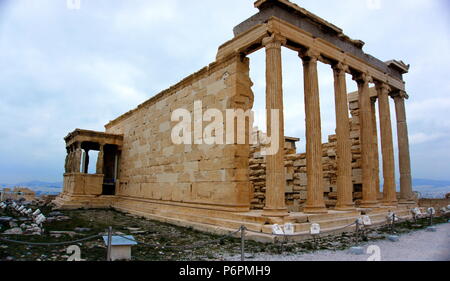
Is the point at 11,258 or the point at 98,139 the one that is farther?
the point at 98,139

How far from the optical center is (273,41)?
9273 millimetres

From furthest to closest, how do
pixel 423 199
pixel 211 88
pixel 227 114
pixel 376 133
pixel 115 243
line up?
pixel 423 199
pixel 376 133
pixel 211 88
pixel 227 114
pixel 115 243

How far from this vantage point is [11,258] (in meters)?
5.99

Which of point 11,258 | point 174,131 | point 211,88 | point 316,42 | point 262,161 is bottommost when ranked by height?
point 11,258

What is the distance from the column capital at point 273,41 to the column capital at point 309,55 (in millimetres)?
1359

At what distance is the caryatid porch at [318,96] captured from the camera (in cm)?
926

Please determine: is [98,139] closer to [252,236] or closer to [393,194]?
[252,236]

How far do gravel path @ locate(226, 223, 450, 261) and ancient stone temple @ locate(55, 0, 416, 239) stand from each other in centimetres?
171

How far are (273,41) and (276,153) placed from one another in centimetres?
316

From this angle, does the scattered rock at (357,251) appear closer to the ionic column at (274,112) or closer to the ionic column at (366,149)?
the ionic column at (274,112)

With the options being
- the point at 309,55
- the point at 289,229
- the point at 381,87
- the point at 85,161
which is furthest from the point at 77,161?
the point at 381,87

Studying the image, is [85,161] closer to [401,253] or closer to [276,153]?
[276,153]
